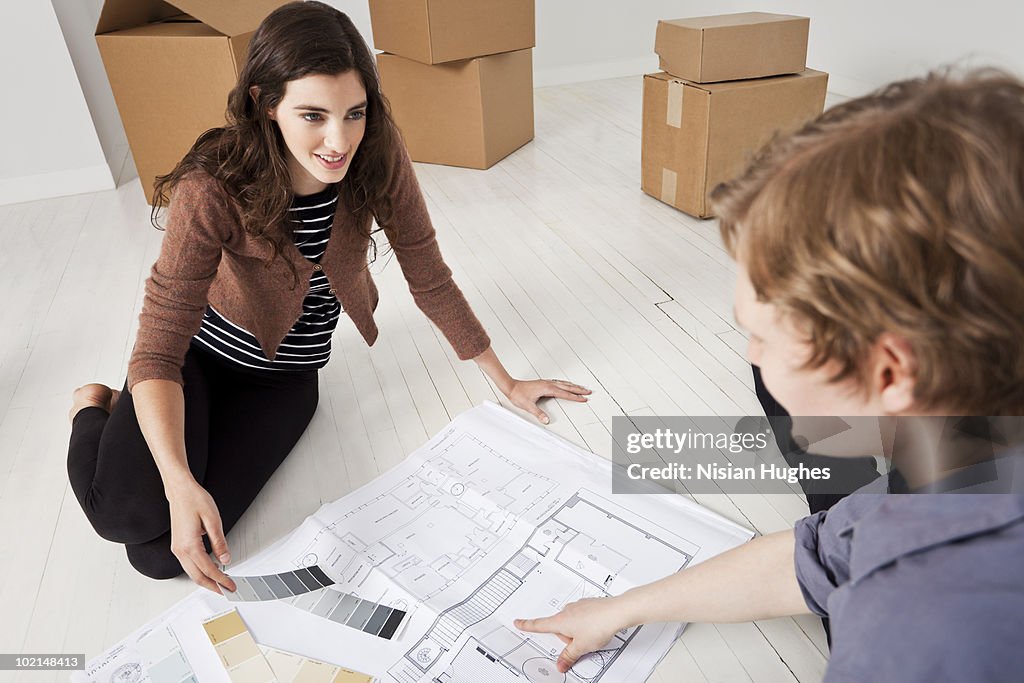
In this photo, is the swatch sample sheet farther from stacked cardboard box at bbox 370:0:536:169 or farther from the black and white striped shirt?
stacked cardboard box at bbox 370:0:536:169

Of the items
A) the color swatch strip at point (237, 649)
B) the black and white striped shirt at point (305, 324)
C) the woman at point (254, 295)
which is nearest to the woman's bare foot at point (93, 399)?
the woman at point (254, 295)

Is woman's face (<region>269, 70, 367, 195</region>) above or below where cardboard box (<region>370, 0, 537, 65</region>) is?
above

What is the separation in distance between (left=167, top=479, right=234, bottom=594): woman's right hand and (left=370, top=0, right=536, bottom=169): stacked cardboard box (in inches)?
70.7

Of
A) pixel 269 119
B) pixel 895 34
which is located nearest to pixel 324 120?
pixel 269 119

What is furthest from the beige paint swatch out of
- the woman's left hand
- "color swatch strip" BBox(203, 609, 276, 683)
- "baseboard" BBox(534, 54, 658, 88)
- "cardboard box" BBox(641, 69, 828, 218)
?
"baseboard" BBox(534, 54, 658, 88)

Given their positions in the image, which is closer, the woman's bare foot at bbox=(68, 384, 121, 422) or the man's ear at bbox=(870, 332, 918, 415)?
the man's ear at bbox=(870, 332, 918, 415)

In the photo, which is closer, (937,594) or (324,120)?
(937,594)

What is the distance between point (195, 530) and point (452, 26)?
1.87 metres

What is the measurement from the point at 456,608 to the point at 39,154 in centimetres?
233

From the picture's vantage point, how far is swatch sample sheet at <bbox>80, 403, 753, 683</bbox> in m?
0.82

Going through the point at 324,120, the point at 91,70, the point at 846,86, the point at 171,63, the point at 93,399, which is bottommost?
the point at 846,86

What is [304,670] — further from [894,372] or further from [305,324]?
[894,372]

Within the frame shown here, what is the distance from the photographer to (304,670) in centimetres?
81

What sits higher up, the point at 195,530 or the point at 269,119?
the point at 269,119
